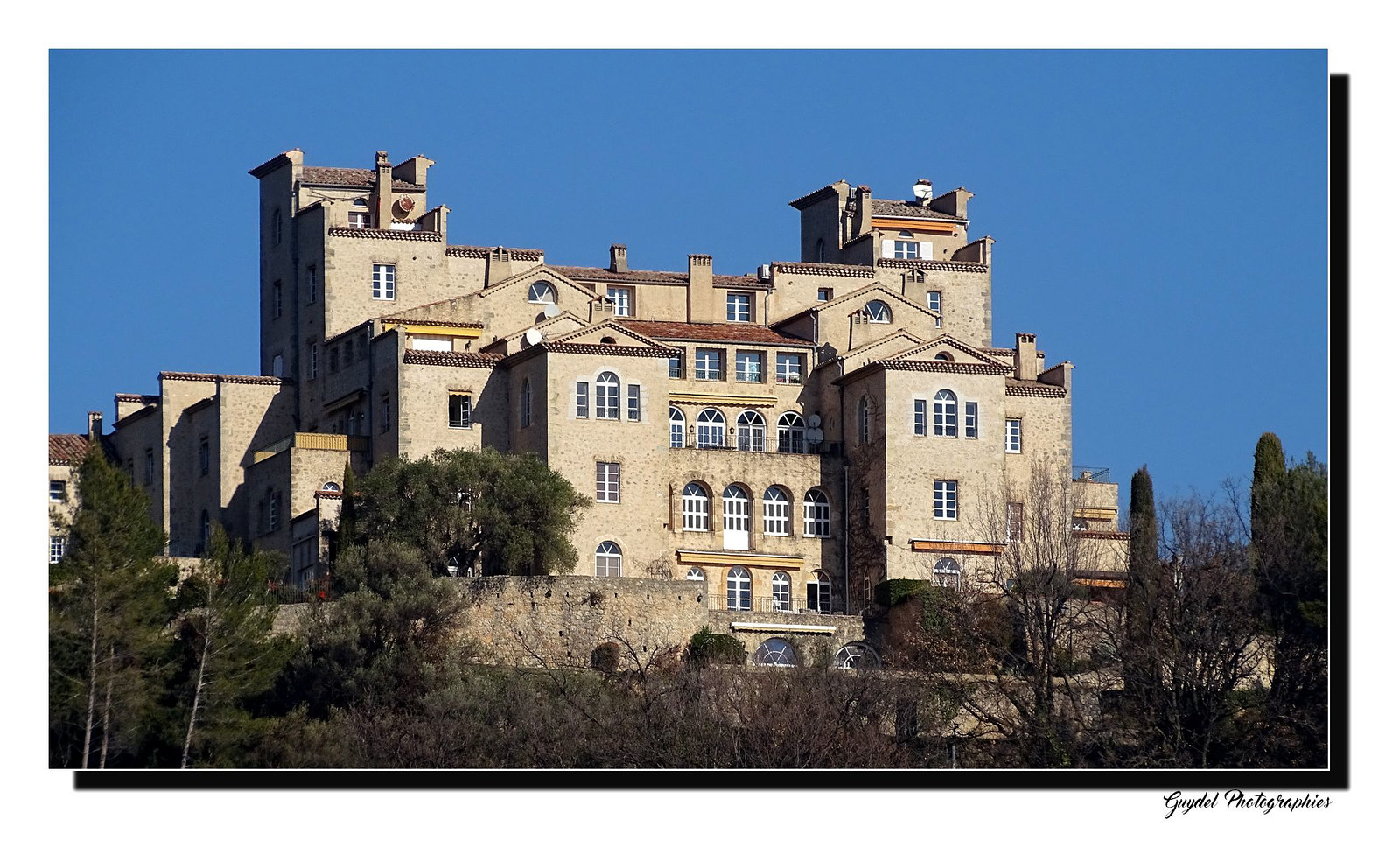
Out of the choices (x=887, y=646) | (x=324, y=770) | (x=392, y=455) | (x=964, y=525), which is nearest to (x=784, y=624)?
(x=887, y=646)

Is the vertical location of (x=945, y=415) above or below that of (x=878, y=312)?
below

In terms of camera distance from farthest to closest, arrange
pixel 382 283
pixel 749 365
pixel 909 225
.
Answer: pixel 909 225 → pixel 382 283 → pixel 749 365

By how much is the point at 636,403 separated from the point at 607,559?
13.8 feet

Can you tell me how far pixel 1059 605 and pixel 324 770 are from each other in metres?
24.6

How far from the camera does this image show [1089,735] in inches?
2436

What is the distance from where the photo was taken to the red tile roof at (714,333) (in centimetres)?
7956

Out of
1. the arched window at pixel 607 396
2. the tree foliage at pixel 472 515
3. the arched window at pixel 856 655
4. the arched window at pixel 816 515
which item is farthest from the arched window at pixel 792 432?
the tree foliage at pixel 472 515

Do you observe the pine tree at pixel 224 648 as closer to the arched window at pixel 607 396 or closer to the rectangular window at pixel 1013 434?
the arched window at pixel 607 396

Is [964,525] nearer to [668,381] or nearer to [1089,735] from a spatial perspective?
[668,381]

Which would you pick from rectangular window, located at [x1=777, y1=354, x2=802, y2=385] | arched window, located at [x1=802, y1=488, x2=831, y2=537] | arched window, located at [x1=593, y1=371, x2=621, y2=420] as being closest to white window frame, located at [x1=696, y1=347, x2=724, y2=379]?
rectangular window, located at [x1=777, y1=354, x2=802, y2=385]

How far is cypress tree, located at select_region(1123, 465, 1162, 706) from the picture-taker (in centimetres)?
6388

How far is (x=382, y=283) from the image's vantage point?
81875mm

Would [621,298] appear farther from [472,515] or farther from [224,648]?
[224,648]

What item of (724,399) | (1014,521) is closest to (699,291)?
(724,399)
